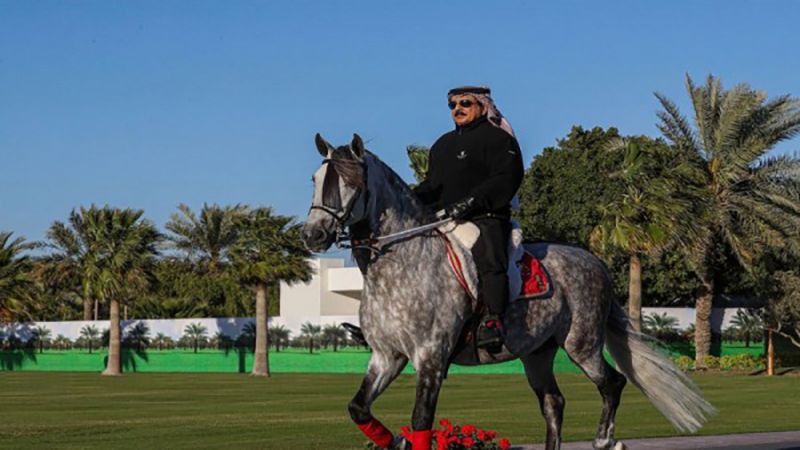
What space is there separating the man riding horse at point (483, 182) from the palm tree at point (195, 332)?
6962 centimetres

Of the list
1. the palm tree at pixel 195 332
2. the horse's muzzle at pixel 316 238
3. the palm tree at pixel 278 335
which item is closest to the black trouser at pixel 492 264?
the horse's muzzle at pixel 316 238

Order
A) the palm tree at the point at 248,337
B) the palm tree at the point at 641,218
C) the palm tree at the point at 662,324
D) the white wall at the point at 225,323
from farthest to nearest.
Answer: the palm tree at the point at 248,337 → the white wall at the point at 225,323 → the palm tree at the point at 662,324 → the palm tree at the point at 641,218

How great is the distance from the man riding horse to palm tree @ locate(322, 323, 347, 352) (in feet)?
202

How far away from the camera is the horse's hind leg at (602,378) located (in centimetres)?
1206

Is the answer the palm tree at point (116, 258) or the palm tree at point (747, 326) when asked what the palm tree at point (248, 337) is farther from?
the palm tree at point (747, 326)

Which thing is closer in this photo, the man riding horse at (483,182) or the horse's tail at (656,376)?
the man riding horse at (483,182)

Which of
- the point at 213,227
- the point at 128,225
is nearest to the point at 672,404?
the point at 128,225

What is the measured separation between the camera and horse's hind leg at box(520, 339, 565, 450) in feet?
39.4

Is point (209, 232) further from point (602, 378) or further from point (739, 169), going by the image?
point (602, 378)

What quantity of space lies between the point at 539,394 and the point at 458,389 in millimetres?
33817

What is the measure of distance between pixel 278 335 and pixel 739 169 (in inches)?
1240

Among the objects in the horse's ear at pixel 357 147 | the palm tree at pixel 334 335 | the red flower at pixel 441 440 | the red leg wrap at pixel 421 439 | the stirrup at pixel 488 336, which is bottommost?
the red flower at pixel 441 440

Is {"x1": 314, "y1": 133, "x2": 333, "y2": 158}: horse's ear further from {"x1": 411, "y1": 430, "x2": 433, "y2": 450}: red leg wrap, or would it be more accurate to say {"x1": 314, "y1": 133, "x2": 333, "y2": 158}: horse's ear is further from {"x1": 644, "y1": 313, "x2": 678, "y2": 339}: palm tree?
{"x1": 644, "y1": 313, "x2": 678, "y2": 339}: palm tree

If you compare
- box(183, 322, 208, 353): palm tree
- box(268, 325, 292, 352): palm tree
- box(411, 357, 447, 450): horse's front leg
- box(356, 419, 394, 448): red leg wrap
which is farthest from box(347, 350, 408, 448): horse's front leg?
box(183, 322, 208, 353): palm tree
